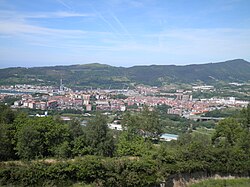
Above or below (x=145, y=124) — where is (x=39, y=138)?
above

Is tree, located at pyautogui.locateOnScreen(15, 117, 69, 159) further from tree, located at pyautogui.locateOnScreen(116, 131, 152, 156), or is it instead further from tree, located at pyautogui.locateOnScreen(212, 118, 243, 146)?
tree, located at pyautogui.locateOnScreen(212, 118, 243, 146)

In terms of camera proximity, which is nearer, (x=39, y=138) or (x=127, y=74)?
(x=39, y=138)

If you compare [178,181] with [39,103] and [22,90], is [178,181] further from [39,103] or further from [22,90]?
[22,90]

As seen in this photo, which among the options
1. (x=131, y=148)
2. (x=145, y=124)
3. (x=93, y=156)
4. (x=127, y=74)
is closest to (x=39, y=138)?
(x=93, y=156)

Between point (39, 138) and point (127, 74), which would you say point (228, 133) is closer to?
point (39, 138)

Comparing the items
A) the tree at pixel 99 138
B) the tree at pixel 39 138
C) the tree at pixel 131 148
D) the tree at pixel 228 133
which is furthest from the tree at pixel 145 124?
the tree at pixel 39 138

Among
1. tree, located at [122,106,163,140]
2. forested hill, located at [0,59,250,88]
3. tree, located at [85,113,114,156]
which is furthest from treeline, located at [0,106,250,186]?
forested hill, located at [0,59,250,88]
